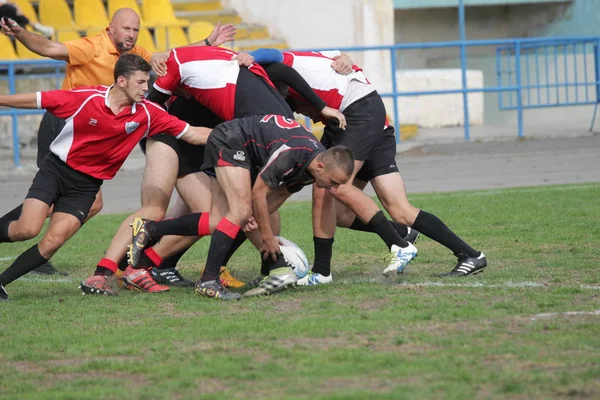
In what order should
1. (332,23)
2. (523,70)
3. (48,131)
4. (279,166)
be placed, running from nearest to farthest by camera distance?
(279,166)
(48,131)
(332,23)
(523,70)

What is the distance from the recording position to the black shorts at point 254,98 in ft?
23.1

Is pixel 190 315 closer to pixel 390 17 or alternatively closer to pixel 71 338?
pixel 71 338

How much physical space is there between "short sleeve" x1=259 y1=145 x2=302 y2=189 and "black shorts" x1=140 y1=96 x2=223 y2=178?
0.97 m

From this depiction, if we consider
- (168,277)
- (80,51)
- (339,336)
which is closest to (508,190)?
(168,277)

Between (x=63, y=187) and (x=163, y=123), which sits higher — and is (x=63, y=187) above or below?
below

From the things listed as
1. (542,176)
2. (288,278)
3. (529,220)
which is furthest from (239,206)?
(542,176)

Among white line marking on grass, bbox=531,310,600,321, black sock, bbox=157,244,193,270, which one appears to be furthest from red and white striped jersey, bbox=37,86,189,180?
white line marking on grass, bbox=531,310,600,321

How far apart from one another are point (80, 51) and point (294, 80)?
203 centimetres

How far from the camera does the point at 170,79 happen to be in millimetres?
7211

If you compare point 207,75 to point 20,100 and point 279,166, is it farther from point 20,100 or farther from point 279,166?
point 20,100

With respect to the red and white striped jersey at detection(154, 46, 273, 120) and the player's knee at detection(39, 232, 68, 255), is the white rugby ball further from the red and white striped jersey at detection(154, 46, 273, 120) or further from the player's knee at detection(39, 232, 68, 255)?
the player's knee at detection(39, 232, 68, 255)

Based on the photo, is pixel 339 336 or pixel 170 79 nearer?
pixel 339 336

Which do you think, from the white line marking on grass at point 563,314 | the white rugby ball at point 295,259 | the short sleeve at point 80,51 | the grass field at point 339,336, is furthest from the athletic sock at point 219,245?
the short sleeve at point 80,51

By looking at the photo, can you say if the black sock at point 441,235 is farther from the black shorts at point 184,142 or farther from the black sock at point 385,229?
the black shorts at point 184,142
